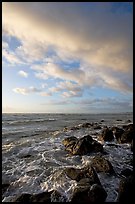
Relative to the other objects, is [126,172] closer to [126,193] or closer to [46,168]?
[126,193]

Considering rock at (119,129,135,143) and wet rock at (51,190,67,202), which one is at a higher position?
rock at (119,129,135,143)

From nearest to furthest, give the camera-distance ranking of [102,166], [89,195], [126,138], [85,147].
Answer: [89,195] → [102,166] → [85,147] → [126,138]

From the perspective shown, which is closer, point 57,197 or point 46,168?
point 57,197

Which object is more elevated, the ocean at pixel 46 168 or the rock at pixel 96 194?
the rock at pixel 96 194

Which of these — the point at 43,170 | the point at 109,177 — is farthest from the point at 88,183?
the point at 43,170

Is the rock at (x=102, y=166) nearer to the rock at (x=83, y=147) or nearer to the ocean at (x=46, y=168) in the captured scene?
the ocean at (x=46, y=168)

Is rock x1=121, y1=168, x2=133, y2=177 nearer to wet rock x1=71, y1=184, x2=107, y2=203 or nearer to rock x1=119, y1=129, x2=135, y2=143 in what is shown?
wet rock x1=71, y1=184, x2=107, y2=203

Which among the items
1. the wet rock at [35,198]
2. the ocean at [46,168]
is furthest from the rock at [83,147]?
the wet rock at [35,198]

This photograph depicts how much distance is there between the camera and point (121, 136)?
14.3 metres

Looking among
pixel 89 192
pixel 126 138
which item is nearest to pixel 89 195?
pixel 89 192

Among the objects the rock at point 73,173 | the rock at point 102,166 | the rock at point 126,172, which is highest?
the rock at point 102,166

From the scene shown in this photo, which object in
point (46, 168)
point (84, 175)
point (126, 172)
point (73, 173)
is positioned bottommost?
point (46, 168)

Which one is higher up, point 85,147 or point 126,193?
point 85,147

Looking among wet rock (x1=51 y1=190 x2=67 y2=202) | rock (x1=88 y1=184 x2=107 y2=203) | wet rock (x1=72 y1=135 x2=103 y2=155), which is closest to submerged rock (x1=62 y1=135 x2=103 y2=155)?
wet rock (x1=72 y1=135 x2=103 y2=155)
